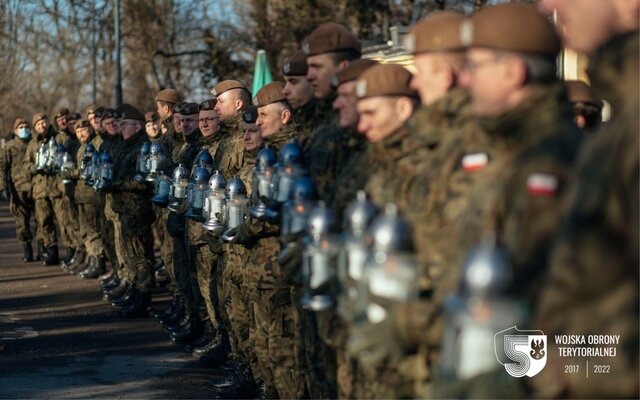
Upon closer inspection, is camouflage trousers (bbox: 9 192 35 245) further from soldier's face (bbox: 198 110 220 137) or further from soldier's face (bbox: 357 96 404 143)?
soldier's face (bbox: 357 96 404 143)

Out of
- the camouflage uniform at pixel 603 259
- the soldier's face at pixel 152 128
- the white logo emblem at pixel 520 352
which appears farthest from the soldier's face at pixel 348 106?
the soldier's face at pixel 152 128

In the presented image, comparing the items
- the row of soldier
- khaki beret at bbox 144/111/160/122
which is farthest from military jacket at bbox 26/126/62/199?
the row of soldier

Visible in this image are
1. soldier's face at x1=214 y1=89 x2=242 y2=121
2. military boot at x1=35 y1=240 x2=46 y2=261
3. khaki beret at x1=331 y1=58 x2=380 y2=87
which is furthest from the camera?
military boot at x1=35 y1=240 x2=46 y2=261

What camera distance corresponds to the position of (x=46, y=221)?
18.1 meters

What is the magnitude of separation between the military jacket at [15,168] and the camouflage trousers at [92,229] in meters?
2.81

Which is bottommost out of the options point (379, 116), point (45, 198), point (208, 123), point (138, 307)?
point (138, 307)

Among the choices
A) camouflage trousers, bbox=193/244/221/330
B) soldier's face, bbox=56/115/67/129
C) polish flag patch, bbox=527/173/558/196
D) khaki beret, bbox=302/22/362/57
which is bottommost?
camouflage trousers, bbox=193/244/221/330

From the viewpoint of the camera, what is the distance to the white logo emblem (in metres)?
3.70

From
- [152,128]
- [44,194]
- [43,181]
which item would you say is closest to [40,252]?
[44,194]

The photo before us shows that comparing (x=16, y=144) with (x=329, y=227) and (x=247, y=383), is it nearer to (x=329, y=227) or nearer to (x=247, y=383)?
(x=247, y=383)

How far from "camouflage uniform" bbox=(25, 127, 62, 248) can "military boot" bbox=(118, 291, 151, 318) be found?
531 centimetres

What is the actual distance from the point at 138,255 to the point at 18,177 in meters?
6.39

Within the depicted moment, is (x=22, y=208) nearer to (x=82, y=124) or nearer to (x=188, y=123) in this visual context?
(x=82, y=124)

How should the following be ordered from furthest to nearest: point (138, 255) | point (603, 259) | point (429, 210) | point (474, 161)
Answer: point (138, 255) → point (429, 210) → point (474, 161) → point (603, 259)
